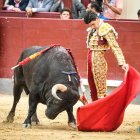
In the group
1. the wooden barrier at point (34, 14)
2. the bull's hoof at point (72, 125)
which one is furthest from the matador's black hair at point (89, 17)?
the wooden barrier at point (34, 14)

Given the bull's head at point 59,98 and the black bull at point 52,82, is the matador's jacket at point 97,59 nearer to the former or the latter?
the black bull at point 52,82

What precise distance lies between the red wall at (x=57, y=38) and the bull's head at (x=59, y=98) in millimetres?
3547

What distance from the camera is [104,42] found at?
8.56m

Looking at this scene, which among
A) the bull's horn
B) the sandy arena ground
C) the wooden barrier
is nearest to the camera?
the sandy arena ground

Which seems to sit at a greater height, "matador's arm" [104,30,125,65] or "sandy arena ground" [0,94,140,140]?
"matador's arm" [104,30,125,65]

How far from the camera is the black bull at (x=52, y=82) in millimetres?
7984

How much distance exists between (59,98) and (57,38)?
13.4 feet

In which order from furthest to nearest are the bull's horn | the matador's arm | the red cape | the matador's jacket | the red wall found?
the red wall → the matador's jacket → the matador's arm → the red cape → the bull's horn

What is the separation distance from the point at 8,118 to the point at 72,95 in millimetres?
1289

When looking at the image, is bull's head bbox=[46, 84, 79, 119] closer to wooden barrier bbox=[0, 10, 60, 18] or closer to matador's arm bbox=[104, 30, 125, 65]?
matador's arm bbox=[104, 30, 125, 65]

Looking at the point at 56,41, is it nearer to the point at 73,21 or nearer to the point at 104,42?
the point at 73,21

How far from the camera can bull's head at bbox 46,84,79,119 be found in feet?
26.1

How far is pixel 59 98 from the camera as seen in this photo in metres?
7.95

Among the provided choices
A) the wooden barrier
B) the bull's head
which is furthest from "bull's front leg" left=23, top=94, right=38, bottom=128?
the wooden barrier
